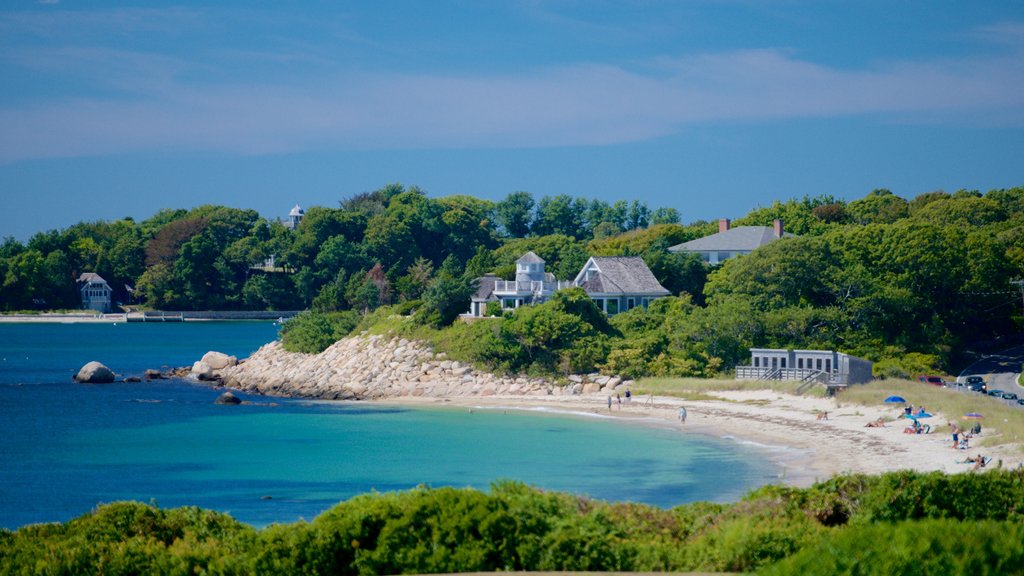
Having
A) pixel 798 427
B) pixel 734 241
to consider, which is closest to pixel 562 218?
pixel 734 241

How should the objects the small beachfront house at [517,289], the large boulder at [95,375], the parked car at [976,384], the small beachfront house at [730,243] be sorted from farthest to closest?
the small beachfront house at [730,243], the large boulder at [95,375], the small beachfront house at [517,289], the parked car at [976,384]

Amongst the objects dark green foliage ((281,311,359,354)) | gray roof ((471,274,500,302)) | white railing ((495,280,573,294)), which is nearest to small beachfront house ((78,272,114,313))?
dark green foliage ((281,311,359,354))

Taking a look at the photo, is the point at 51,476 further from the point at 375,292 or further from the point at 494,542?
the point at 375,292

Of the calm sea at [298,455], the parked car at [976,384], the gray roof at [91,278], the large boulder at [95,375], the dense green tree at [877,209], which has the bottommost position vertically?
the calm sea at [298,455]

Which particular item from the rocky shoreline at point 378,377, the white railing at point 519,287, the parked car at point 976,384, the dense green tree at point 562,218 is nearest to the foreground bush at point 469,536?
the parked car at point 976,384

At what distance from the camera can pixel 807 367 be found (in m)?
47.2

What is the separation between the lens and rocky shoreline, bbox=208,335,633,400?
2023 inches

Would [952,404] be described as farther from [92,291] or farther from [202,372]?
[92,291]

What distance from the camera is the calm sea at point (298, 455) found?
31234 mm

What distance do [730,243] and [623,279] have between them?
11.9m

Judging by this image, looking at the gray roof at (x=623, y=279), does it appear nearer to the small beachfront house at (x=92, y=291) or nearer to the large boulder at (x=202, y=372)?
the large boulder at (x=202, y=372)

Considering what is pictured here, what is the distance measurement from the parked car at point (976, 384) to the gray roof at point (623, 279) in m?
18.2

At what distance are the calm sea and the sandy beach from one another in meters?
1.18

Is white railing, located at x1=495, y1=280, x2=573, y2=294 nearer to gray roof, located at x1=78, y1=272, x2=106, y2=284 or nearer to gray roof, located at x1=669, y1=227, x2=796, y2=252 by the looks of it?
gray roof, located at x1=669, y1=227, x2=796, y2=252
